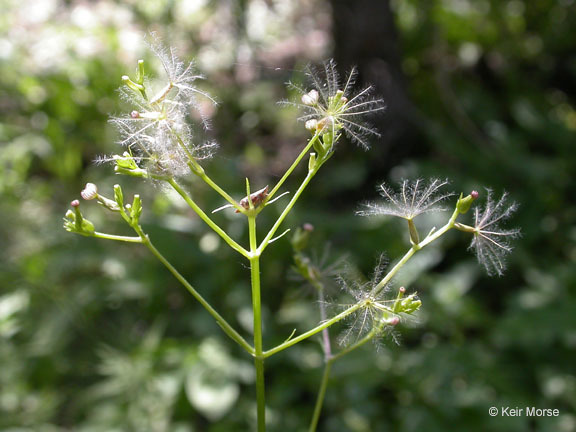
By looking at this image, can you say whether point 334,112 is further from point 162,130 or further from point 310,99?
point 162,130

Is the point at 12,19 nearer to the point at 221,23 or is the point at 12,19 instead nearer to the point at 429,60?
the point at 221,23

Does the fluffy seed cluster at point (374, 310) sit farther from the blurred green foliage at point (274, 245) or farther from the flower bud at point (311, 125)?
the blurred green foliage at point (274, 245)

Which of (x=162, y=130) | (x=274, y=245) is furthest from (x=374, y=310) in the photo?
(x=274, y=245)

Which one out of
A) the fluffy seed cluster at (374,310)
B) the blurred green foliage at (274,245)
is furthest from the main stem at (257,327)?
the blurred green foliage at (274,245)

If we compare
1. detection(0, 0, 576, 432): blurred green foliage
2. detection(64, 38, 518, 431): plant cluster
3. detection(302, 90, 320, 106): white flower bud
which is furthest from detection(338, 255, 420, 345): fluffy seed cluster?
detection(0, 0, 576, 432): blurred green foliage

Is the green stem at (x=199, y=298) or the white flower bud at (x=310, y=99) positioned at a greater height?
the white flower bud at (x=310, y=99)

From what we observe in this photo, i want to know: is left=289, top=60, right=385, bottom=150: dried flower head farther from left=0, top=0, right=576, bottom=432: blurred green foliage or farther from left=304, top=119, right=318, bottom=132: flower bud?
left=0, top=0, right=576, bottom=432: blurred green foliage

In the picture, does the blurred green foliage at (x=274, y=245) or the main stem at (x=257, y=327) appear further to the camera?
the blurred green foliage at (x=274, y=245)

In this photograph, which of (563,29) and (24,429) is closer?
(24,429)

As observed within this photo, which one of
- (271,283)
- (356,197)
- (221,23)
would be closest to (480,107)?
(356,197)
